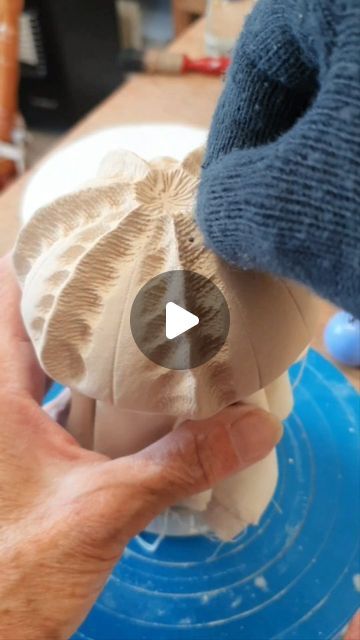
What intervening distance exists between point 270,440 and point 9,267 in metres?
0.31

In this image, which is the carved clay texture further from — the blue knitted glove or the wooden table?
the wooden table

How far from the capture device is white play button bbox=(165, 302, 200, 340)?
0.40 metres

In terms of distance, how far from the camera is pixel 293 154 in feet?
0.94

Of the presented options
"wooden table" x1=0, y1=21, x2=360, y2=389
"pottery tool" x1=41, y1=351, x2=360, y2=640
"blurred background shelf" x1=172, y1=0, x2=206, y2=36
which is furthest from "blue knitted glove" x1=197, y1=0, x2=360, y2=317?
"blurred background shelf" x1=172, y1=0, x2=206, y2=36

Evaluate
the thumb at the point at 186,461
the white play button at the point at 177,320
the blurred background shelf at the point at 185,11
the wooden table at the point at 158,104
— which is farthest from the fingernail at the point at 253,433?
the blurred background shelf at the point at 185,11

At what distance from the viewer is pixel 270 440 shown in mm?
495

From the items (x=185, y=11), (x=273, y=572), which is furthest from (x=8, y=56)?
(x=273, y=572)

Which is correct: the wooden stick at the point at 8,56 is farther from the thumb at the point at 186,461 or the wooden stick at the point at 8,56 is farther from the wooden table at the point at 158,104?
the thumb at the point at 186,461

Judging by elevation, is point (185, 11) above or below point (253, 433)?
above

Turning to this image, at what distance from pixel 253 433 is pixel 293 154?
0.83ft

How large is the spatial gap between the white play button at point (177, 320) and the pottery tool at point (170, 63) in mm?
780

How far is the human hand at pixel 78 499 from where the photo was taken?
0.44 meters
